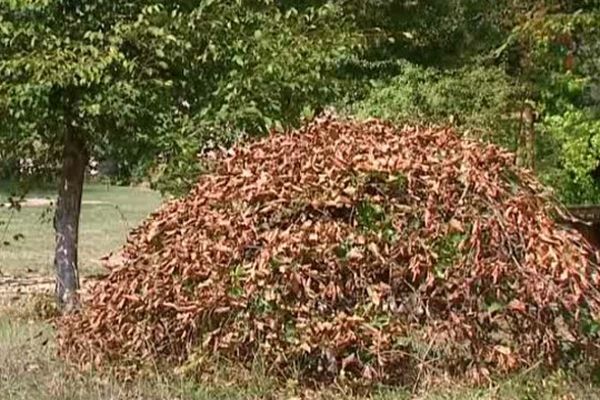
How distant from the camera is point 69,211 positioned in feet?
26.4

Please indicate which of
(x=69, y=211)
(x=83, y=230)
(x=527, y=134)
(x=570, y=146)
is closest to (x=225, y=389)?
(x=69, y=211)

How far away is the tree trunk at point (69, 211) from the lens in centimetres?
793

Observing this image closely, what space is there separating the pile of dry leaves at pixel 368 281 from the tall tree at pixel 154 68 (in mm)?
2038

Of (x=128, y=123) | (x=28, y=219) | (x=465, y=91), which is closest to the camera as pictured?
(x=128, y=123)

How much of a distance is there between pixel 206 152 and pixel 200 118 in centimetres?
36

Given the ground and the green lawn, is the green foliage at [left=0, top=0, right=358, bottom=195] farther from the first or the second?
the ground

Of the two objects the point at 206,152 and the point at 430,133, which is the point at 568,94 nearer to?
the point at 206,152

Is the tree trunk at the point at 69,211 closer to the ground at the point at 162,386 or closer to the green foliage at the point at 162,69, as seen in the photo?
the green foliage at the point at 162,69

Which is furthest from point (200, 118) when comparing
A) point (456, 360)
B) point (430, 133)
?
point (456, 360)

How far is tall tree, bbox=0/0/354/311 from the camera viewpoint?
713cm

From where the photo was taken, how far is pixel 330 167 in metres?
5.27

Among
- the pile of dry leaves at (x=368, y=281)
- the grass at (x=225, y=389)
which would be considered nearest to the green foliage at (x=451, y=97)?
the pile of dry leaves at (x=368, y=281)

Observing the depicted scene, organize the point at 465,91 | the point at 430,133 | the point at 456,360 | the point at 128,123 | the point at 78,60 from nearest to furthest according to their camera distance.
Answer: the point at 456,360, the point at 430,133, the point at 78,60, the point at 128,123, the point at 465,91

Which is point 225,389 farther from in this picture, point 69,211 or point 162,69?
point 69,211
